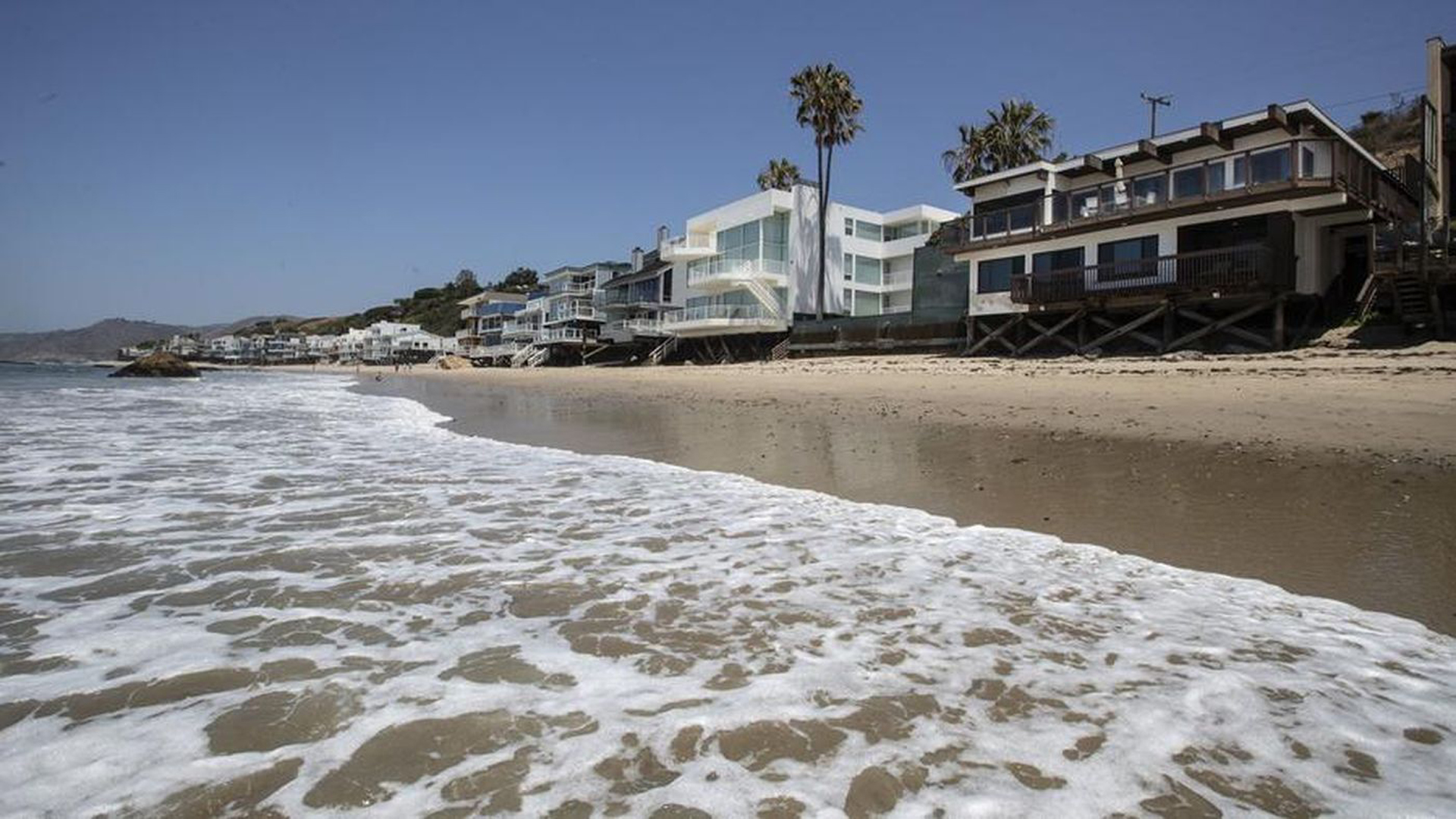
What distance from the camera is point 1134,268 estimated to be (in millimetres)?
23016

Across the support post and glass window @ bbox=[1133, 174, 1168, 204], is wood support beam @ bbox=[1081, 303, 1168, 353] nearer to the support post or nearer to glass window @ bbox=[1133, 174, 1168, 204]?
the support post

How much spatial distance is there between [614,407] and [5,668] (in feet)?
50.7

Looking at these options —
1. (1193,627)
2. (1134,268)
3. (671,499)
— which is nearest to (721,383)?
(1134,268)

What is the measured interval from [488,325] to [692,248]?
54.2 m

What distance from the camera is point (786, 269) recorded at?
43156mm

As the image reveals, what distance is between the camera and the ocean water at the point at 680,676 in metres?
2.17

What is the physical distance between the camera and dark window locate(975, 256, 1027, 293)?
27.6 metres

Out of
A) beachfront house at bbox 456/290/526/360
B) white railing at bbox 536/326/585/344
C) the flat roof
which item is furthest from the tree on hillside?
the flat roof

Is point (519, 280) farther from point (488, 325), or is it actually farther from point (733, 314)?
point (733, 314)

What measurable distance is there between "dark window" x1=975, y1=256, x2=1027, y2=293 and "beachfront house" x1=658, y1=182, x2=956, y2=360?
1414 centimetres

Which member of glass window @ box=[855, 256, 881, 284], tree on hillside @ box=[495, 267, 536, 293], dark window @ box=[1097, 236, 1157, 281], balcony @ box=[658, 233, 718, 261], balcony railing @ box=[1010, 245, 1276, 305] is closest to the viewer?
balcony railing @ box=[1010, 245, 1276, 305]

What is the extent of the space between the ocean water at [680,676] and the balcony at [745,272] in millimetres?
38013

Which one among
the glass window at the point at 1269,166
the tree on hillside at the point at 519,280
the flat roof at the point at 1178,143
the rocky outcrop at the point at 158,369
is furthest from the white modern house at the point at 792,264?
the tree on hillside at the point at 519,280

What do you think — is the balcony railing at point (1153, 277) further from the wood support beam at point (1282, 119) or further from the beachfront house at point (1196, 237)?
the wood support beam at point (1282, 119)
